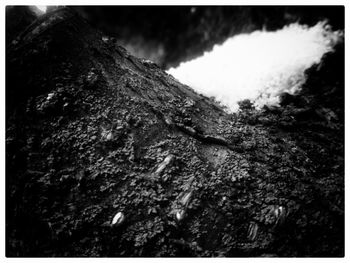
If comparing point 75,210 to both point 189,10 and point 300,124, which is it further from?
point 189,10

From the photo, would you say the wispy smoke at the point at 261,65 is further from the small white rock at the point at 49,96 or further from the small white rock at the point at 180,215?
the small white rock at the point at 49,96

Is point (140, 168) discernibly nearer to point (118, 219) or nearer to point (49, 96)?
point (118, 219)

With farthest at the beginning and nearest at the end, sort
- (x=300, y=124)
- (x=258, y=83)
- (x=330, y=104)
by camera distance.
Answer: (x=258, y=83)
(x=330, y=104)
(x=300, y=124)

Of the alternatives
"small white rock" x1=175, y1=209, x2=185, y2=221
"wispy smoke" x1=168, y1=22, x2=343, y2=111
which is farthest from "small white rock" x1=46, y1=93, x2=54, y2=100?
"wispy smoke" x1=168, y1=22, x2=343, y2=111

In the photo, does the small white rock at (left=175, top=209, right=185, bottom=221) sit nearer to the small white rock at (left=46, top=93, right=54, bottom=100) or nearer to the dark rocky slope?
the dark rocky slope

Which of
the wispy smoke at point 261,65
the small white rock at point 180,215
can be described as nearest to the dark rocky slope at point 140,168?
the small white rock at point 180,215

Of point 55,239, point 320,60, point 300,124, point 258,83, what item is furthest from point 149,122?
point 320,60
